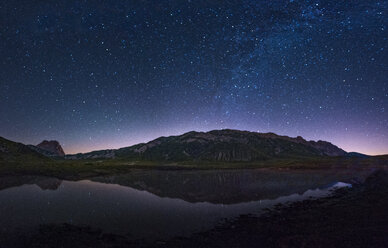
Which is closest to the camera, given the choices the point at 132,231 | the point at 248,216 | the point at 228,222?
the point at 132,231

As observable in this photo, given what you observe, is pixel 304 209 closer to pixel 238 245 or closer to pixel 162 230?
pixel 238 245

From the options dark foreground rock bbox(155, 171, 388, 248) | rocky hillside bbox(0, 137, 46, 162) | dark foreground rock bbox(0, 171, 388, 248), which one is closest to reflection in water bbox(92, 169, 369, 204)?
dark foreground rock bbox(155, 171, 388, 248)

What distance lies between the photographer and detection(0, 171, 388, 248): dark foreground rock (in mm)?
23039

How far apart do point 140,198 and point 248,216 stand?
28025mm

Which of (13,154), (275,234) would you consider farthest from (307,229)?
(13,154)

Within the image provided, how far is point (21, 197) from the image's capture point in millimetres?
50156

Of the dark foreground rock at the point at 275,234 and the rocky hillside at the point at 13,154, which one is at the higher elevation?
the rocky hillside at the point at 13,154

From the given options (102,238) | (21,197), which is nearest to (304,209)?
(102,238)

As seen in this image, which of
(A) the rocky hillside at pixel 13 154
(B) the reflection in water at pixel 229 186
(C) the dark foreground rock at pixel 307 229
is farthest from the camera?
(A) the rocky hillside at pixel 13 154

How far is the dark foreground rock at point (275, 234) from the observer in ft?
75.6

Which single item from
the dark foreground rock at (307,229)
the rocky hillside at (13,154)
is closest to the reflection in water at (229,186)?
the dark foreground rock at (307,229)

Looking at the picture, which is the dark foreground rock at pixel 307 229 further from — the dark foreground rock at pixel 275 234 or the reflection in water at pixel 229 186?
the reflection in water at pixel 229 186

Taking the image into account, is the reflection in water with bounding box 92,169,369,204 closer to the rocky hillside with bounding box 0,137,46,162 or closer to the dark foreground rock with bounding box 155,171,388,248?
the dark foreground rock with bounding box 155,171,388,248

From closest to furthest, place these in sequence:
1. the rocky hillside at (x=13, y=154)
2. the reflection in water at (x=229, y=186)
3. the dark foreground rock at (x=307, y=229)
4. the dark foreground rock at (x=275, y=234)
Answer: the dark foreground rock at (x=307, y=229) < the dark foreground rock at (x=275, y=234) < the reflection in water at (x=229, y=186) < the rocky hillside at (x=13, y=154)
